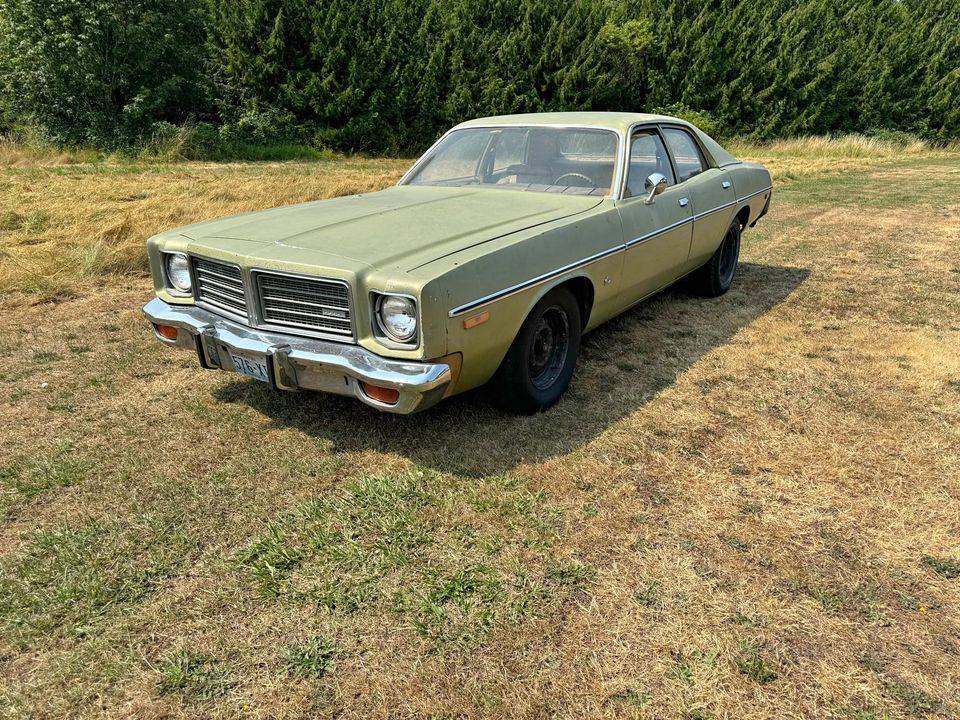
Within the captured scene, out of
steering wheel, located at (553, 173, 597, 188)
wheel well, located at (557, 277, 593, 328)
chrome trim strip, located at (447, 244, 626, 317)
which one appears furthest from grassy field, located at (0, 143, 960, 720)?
steering wheel, located at (553, 173, 597, 188)

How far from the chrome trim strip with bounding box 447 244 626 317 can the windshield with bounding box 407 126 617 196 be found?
0.50 meters

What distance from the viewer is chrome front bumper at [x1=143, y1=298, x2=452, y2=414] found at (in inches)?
111

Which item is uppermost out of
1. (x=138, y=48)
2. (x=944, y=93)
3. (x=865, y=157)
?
(x=138, y=48)

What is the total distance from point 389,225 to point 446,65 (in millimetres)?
20299

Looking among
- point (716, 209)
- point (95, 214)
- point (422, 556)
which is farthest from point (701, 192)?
point (95, 214)

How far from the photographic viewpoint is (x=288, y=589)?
241 cm

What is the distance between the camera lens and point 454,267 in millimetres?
2879

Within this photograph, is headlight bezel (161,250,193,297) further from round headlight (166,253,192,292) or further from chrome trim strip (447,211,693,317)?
chrome trim strip (447,211,693,317)

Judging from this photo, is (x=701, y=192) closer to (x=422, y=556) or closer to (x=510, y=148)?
(x=510, y=148)

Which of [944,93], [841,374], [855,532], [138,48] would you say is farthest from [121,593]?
[944,93]

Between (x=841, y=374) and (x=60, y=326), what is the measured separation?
538cm

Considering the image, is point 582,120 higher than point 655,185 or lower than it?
higher

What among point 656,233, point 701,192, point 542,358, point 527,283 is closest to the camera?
point 527,283

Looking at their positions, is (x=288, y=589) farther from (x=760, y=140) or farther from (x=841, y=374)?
(x=760, y=140)
